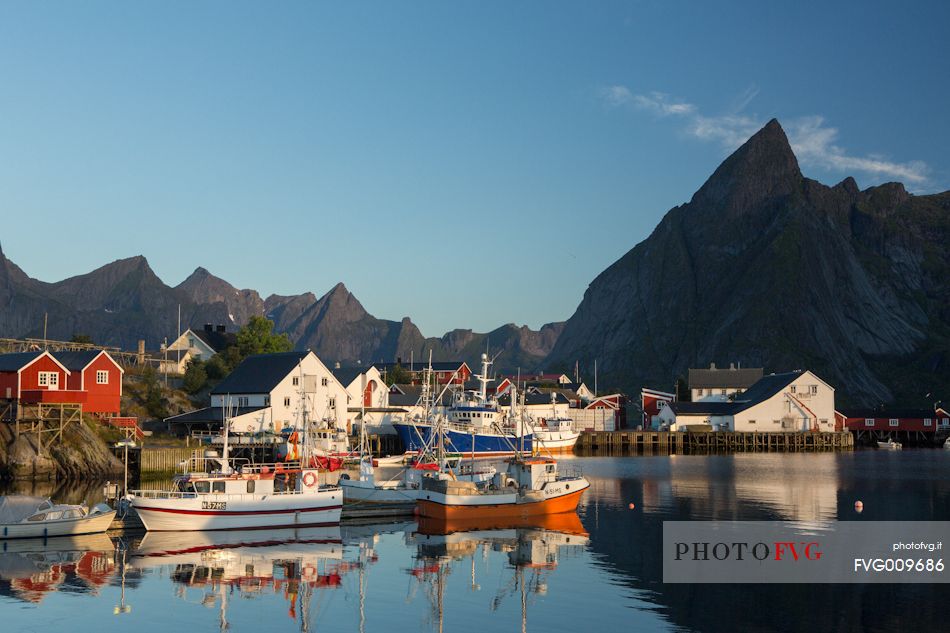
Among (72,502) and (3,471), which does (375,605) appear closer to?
(72,502)

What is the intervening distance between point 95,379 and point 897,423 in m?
107

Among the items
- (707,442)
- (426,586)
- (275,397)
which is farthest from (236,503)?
(707,442)

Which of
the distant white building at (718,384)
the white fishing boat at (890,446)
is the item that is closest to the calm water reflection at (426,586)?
the white fishing boat at (890,446)

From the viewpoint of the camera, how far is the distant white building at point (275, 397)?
3314 inches

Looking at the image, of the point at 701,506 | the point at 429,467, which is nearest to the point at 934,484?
the point at 701,506

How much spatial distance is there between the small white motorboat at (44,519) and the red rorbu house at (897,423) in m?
113

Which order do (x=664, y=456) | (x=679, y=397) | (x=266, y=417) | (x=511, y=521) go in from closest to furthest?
(x=511, y=521)
(x=266, y=417)
(x=664, y=456)
(x=679, y=397)

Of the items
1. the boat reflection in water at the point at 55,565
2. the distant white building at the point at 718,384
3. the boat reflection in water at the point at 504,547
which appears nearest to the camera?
the boat reflection in water at the point at 55,565

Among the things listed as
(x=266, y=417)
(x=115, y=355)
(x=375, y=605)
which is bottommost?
(x=375, y=605)

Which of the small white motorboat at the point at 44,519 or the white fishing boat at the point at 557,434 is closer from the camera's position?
the small white motorboat at the point at 44,519

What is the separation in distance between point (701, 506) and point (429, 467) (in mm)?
16110

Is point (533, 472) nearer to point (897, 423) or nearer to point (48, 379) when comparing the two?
point (48, 379)

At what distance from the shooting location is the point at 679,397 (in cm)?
14688

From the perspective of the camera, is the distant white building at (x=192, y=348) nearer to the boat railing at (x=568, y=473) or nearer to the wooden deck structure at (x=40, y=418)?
the wooden deck structure at (x=40, y=418)
